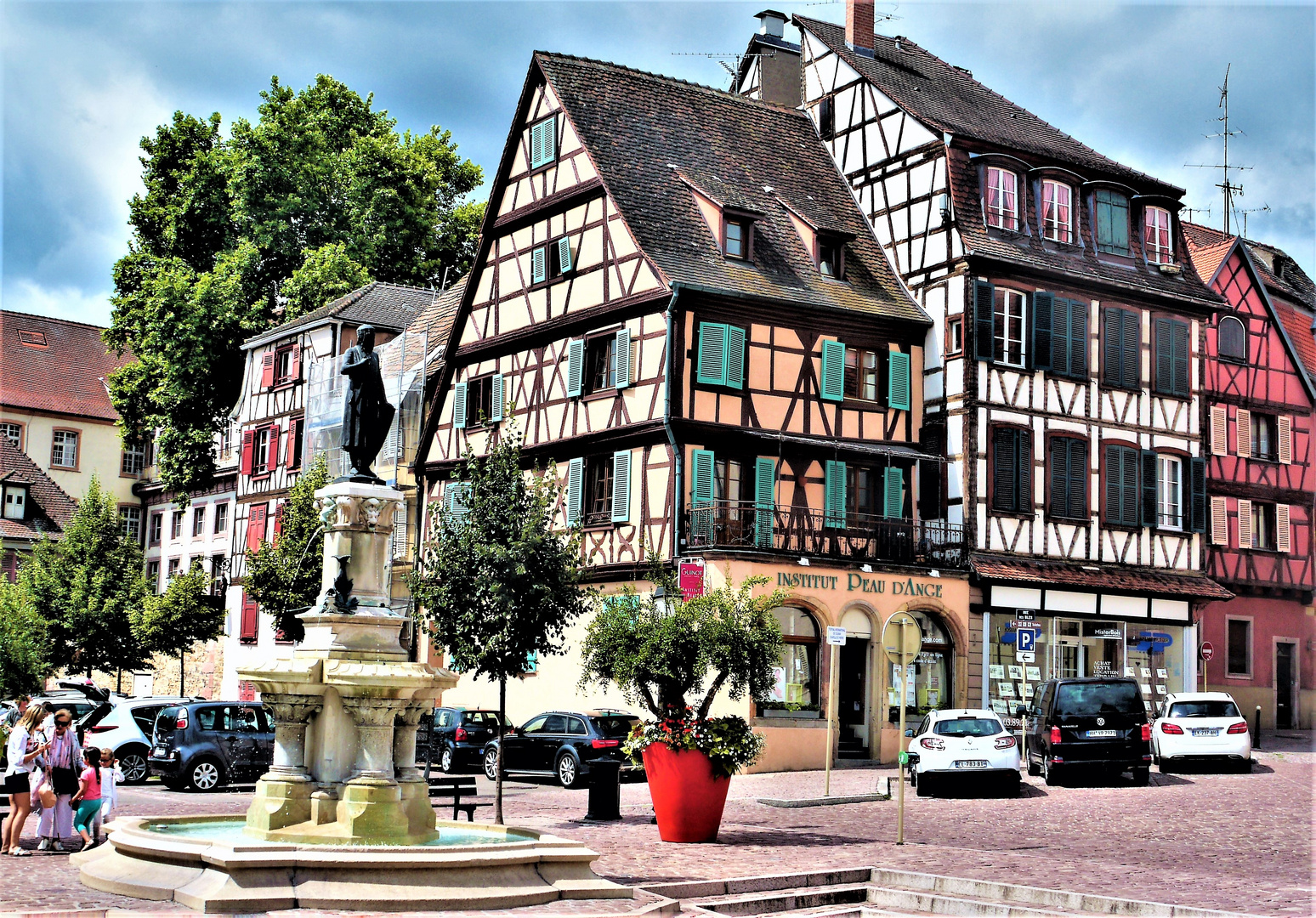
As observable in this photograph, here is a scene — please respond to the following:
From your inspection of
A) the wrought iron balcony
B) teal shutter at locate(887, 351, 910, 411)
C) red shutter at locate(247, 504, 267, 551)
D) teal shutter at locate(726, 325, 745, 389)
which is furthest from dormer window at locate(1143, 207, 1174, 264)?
red shutter at locate(247, 504, 267, 551)

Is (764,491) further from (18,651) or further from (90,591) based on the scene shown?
(90,591)

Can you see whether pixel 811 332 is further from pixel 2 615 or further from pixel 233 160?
pixel 233 160

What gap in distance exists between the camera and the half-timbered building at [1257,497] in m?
43.1

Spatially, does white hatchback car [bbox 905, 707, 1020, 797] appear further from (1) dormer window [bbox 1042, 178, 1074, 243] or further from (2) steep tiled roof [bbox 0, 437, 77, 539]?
(2) steep tiled roof [bbox 0, 437, 77, 539]

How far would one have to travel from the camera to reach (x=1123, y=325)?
123 ft

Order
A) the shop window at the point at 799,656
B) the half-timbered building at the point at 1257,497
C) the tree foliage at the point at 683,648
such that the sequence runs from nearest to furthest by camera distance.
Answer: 1. the tree foliage at the point at 683,648
2. the shop window at the point at 799,656
3. the half-timbered building at the point at 1257,497

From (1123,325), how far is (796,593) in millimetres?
11599

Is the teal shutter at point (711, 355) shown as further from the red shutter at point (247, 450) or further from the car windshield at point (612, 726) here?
the red shutter at point (247, 450)

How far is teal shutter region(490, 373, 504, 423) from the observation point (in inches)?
1513

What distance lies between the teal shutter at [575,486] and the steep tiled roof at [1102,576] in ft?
28.0

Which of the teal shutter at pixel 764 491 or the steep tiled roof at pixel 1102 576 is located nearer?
the teal shutter at pixel 764 491

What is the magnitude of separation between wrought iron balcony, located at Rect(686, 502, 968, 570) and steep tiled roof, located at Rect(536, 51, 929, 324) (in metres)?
4.69

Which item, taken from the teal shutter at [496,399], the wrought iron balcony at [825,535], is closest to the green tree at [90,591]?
the teal shutter at [496,399]

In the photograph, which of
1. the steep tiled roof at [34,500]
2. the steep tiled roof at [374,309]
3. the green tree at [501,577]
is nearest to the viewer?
the green tree at [501,577]
